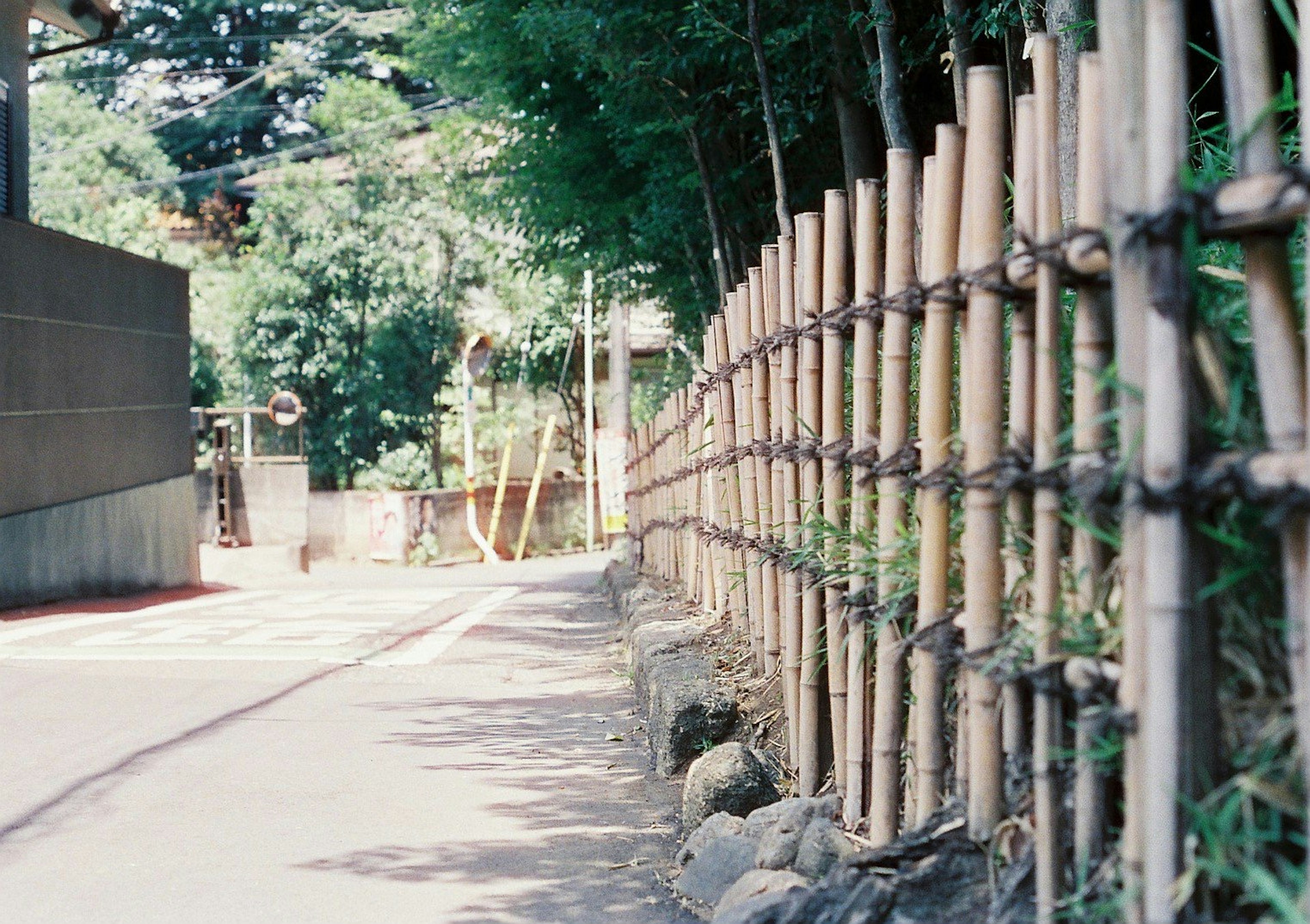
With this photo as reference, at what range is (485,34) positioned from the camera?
477 inches

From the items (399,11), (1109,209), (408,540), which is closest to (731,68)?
(1109,209)

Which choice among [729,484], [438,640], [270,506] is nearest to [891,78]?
[729,484]

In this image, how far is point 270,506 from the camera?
21.7 metres

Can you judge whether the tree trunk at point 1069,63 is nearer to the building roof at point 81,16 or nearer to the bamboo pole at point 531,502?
the building roof at point 81,16

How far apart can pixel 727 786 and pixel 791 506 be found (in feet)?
2.96

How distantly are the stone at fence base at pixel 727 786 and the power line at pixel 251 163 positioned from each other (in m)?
21.5

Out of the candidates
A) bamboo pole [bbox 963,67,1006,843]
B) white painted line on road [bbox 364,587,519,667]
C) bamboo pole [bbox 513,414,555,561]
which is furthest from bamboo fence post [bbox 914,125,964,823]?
bamboo pole [bbox 513,414,555,561]

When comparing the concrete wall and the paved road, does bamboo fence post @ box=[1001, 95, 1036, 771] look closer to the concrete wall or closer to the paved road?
the paved road

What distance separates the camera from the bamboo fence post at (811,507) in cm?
417

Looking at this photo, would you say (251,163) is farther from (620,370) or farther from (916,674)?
(916,674)

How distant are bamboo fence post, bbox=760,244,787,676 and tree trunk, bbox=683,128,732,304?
15.4ft

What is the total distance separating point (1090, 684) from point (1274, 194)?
0.84 metres

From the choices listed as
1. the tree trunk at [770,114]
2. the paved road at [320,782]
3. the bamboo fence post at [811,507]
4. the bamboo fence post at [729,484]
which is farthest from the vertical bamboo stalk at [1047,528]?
the tree trunk at [770,114]

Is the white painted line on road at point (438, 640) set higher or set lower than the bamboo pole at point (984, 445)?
lower
